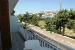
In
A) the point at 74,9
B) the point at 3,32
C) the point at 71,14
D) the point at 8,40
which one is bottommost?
the point at 8,40

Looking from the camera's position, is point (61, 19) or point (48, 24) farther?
point (48, 24)

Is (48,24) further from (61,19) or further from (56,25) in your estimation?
(61,19)

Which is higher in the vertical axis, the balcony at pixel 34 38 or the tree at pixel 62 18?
the tree at pixel 62 18

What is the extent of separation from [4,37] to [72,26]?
12.8m

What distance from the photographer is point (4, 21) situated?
2848 mm

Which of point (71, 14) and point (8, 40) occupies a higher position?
point (71, 14)

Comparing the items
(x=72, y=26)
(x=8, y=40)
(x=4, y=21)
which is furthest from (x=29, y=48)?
(x=72, y=26)

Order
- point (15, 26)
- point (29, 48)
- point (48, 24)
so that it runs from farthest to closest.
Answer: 1. point (48, 24)
2. point (15, 26)
3. point (29, 48)

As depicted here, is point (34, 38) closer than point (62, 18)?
Yes

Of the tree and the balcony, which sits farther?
the tree

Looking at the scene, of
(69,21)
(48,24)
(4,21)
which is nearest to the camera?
(4,21)

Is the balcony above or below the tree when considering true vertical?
below

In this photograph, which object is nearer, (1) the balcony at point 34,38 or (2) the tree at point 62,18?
(1) the balcony at point 34,38

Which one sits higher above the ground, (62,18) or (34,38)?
(62,18)
